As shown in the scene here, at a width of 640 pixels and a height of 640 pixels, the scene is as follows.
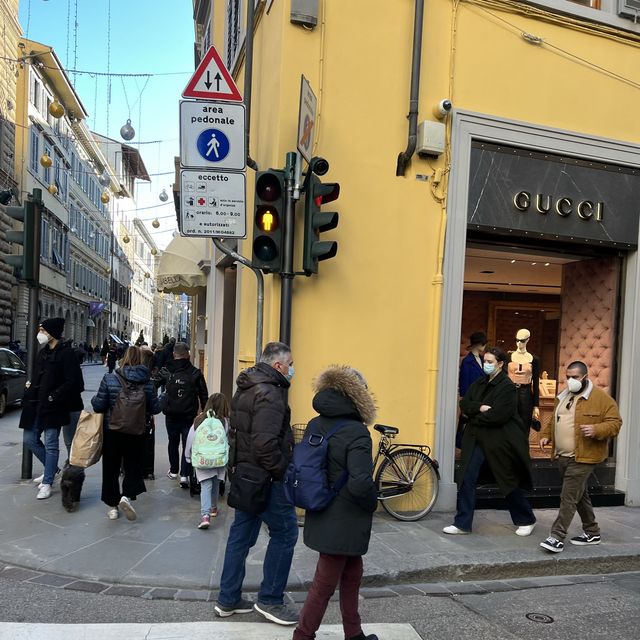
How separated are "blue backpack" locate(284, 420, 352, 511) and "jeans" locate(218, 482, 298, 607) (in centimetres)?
56

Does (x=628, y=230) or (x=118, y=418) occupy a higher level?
(x=628, y=230)

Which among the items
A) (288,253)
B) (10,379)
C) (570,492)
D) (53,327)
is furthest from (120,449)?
(10,379)

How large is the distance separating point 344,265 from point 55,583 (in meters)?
3.87

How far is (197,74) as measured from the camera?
5500 millimetres

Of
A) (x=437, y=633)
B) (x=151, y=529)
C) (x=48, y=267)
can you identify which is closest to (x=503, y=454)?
(x=437, y=633)

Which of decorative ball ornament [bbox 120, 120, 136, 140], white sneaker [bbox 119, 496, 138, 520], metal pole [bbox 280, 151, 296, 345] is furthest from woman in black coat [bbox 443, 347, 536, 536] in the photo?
decorative ball ornament [bbox 120, 120, 136, 140]

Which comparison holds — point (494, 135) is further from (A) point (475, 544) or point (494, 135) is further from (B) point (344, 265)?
(A) point (475, 544)

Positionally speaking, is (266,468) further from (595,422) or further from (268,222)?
(595,422)

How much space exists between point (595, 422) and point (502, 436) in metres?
0.83

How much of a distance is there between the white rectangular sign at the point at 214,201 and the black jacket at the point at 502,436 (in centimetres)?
280

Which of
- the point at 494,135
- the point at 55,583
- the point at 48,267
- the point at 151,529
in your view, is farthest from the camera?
the point at 48,267

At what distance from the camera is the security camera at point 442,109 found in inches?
262

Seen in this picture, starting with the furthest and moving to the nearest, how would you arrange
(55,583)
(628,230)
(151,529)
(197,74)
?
(628,230)
(151,529)
(197,74)
(55,583)

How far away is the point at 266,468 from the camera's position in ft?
12.5
